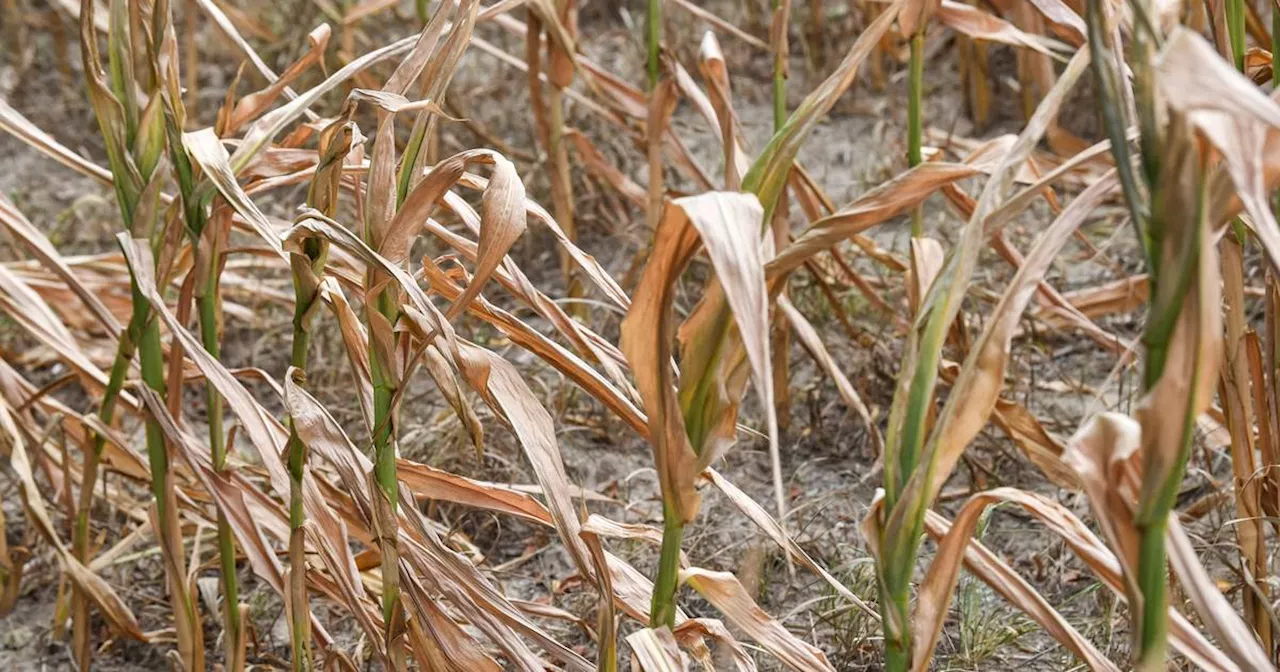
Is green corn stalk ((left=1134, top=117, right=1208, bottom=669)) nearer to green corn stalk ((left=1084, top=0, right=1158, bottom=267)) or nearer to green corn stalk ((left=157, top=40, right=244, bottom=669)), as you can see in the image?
green corn stalk ((left=1084, top=0, right=1158, bottom=267))

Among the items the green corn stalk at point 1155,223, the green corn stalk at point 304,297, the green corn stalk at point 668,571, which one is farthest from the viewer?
the green corn stalk at point 304,297

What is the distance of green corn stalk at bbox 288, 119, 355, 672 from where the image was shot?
997mm

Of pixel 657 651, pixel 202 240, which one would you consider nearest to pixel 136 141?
pixel 202 240

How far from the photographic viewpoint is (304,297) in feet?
3.32

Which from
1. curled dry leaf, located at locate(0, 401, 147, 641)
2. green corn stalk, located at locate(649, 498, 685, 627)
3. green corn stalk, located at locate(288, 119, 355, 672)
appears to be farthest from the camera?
curled dry leaf, located at locate(0, 401, 147, 641)

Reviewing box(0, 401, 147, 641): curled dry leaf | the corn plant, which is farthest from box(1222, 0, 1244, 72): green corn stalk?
box(0, 401, 147, 641): curled dry leaf

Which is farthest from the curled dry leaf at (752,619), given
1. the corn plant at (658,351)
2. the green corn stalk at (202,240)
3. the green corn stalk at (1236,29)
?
the green corn stalk at (1236,29)

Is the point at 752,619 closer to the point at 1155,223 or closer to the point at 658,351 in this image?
the point at 658,351

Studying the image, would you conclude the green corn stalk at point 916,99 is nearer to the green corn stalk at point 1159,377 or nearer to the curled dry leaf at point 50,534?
the green corn stalk at point 1159,377

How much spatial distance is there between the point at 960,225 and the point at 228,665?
1323 millimetres

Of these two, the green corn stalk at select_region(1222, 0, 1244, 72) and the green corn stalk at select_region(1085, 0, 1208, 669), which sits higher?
the green corn stalk at select_region(1222, 0, 1244, 72)

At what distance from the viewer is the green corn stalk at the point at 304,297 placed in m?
1.00

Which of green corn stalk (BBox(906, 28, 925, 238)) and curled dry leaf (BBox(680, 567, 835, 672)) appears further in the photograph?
green corn stalk (BBox(906, 28, 925, 238))

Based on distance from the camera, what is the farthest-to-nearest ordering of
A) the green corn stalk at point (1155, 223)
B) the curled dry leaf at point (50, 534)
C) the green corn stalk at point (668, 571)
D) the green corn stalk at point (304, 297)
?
the curled dry leaf at point (50, 534)
the green corn stalk at point (304, 297)
the green corn stalk at point (668, 571)
the green corn stalk at point (1155, 223)
